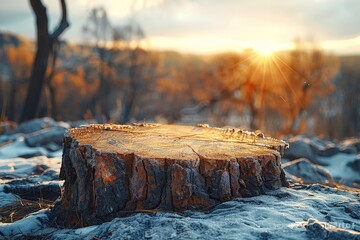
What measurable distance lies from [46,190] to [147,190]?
1.59m

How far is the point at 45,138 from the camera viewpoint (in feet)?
24.1

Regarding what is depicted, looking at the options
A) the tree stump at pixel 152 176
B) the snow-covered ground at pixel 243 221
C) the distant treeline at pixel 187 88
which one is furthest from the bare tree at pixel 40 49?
the tree stump at pixel 152 176

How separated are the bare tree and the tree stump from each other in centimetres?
671

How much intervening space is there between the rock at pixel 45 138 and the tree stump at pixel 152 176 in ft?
12.9

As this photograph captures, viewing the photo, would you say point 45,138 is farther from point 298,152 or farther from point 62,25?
point 298,152

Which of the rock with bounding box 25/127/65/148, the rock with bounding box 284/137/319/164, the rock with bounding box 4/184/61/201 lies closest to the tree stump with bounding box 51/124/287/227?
the rock with bounding box 4/184/61/201

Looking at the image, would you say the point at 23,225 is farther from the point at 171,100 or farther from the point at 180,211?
the point at 171,100

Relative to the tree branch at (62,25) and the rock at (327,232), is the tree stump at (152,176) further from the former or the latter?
the tree branch at (62,25)

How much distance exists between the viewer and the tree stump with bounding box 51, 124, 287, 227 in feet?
9.70

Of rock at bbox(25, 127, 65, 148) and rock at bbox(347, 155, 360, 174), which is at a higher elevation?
rock at bbox(25, 127, 65, 148)

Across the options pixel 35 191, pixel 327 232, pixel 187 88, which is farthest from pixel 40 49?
pixel 187 88

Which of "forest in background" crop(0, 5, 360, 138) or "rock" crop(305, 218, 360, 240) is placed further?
"forest in background" crop(0, 5, 360, 138)

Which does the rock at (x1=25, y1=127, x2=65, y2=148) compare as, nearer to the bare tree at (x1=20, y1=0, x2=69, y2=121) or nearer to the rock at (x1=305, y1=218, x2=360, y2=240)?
the bare tree at (x1=20, y1=0, x2=69, y2=121)

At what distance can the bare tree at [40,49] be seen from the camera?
927 cm
